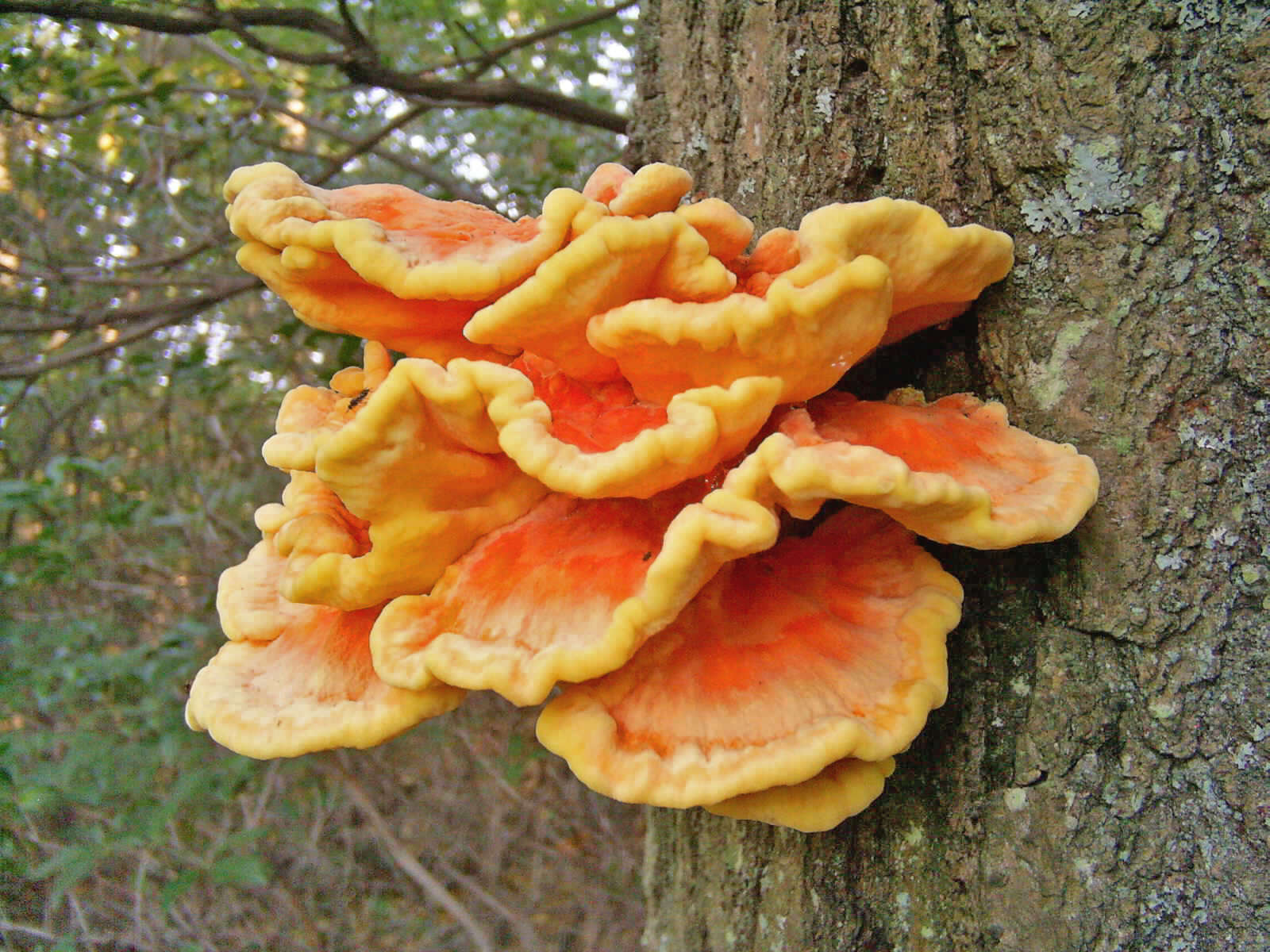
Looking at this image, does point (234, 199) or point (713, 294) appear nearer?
point (713, 294)

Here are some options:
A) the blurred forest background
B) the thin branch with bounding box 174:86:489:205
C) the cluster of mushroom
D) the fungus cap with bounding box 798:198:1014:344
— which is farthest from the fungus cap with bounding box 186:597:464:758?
the thin branch with bounding box 174:86:489:205

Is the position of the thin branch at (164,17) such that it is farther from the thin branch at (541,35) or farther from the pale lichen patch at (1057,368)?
the pale lichen patch at (1057,368)

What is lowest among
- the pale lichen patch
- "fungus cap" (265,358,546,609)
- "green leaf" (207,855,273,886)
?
"green leaf" (207,855,273,886)

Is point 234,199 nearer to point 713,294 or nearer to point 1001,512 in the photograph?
point 713,294

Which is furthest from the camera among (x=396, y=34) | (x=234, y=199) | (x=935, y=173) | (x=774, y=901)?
(x=396, y=34)

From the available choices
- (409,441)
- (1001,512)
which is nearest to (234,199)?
(409,441)

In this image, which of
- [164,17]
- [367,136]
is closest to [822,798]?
[164,17]

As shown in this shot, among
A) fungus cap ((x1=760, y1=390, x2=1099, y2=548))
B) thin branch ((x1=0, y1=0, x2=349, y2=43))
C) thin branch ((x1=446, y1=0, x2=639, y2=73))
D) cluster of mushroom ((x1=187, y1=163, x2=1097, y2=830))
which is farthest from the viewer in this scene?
thin branch ((x1=446, y1=0, x2=639, y2=73))

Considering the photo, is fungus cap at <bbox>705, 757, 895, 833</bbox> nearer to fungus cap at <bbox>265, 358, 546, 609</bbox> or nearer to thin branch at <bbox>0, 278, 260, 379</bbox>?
fungus cap at <bbox>265, 358, 546, 609</bbox>
